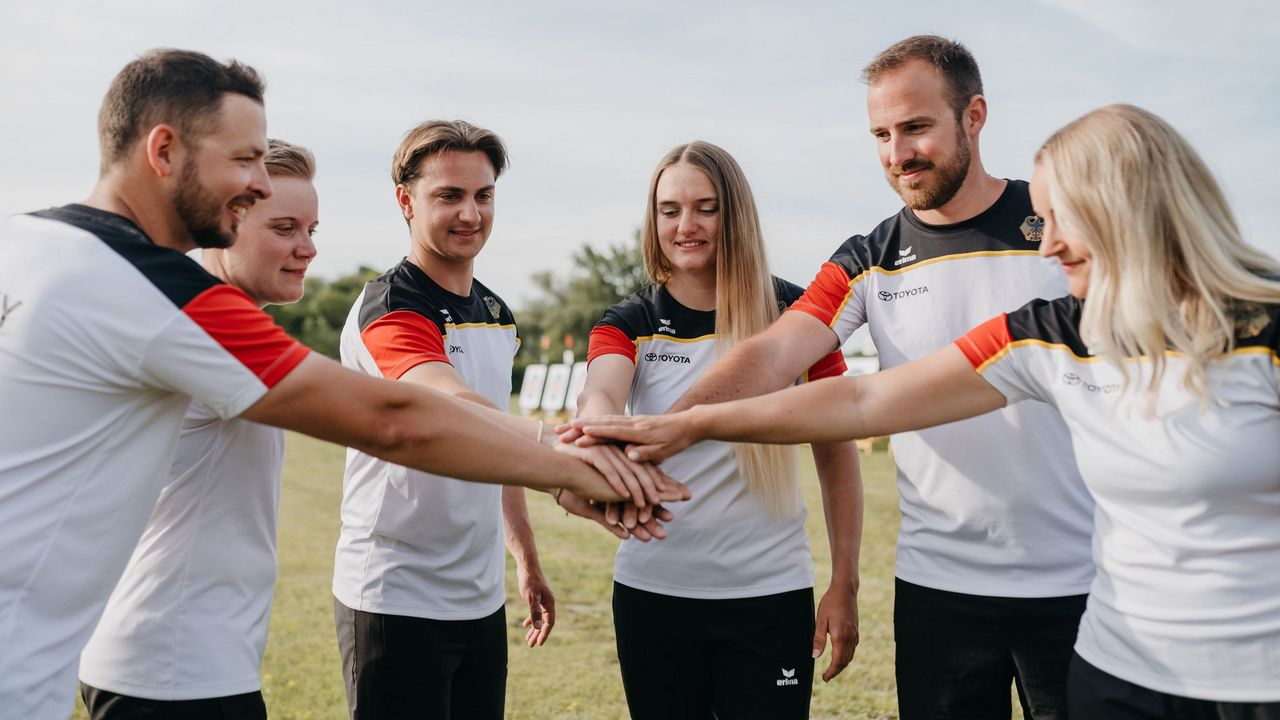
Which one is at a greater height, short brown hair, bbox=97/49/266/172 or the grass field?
short brown hair, bbox=97/49/266/172

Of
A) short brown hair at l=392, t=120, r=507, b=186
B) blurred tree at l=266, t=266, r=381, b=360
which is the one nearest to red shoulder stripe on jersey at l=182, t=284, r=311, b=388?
short brown hair at l=392, t=120, r=507, b=186

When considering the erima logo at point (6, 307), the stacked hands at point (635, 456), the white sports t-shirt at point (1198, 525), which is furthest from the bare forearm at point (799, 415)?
the erima logo at point (6, 307)

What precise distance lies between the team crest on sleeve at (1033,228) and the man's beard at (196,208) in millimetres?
2368

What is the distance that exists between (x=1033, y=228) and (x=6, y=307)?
281 cm

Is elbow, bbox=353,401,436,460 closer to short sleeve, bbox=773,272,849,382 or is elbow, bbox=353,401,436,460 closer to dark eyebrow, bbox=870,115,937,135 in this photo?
short sleeve, bbox=773,272,849,382

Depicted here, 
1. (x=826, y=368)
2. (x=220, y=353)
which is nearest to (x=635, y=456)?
(x=826, y=368)

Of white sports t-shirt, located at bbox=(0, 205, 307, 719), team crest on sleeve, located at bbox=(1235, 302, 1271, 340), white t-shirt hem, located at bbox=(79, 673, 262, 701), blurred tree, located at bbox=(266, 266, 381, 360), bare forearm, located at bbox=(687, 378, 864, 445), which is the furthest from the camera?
blurred tree, located at bbox=(266, 266, 381, 360)

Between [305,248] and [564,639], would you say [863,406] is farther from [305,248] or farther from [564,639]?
[564,639]

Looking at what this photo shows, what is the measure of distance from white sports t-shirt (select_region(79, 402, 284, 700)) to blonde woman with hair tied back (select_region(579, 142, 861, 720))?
1155mm

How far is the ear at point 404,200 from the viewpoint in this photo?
3738 mm

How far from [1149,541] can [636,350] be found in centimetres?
185

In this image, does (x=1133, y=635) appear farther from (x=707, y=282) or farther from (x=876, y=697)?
(x=876, y=697)

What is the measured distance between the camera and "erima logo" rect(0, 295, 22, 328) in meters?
2.00

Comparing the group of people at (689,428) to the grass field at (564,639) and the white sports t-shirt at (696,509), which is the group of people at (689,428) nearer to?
the white sports t-shirt at (696,509)
